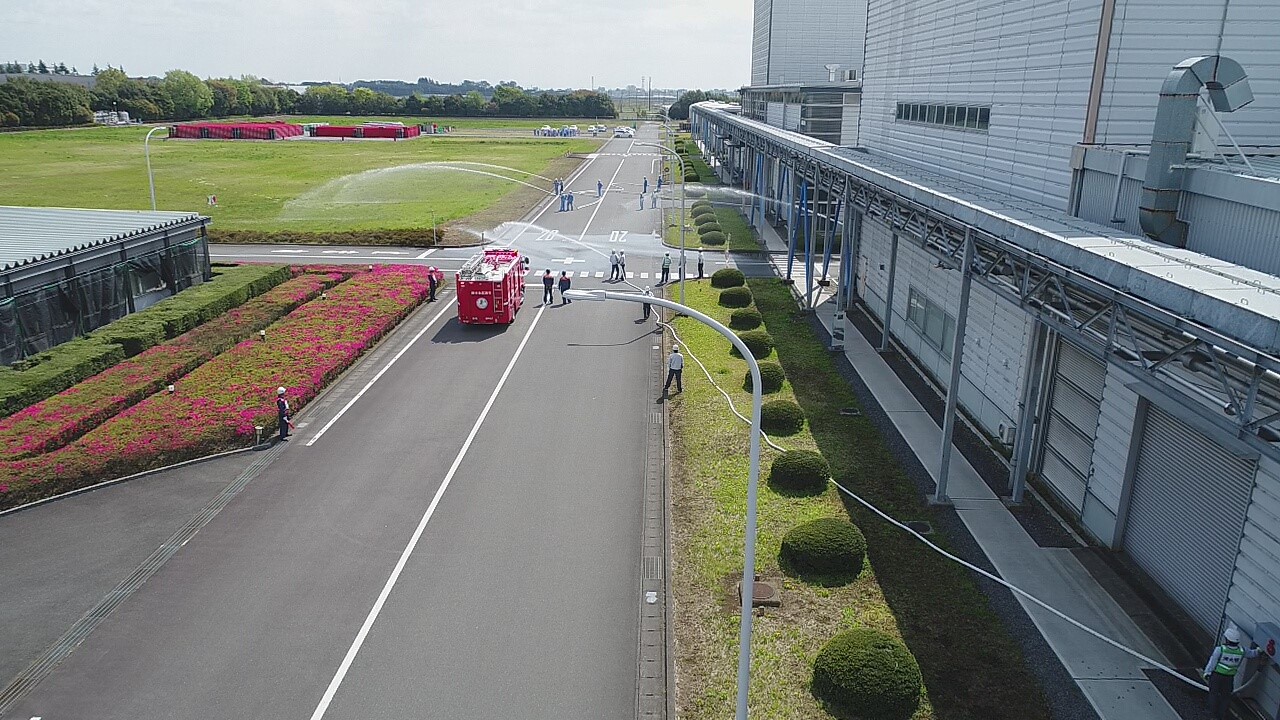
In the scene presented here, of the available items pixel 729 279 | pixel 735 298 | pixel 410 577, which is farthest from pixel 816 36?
pixel 410 577

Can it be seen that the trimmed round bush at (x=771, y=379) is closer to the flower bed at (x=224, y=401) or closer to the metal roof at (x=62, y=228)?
the flower bed at (x=224, y=401)

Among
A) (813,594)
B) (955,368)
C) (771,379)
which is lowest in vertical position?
(813,594)

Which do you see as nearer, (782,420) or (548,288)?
(782,420)

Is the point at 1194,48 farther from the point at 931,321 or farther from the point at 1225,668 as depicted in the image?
the point at 1225,668

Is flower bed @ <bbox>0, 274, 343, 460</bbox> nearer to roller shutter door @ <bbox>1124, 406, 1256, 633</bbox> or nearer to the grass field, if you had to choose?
the grass field

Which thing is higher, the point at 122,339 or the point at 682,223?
the point at 682,223

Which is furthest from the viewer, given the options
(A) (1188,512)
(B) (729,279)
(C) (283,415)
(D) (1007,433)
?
(B) (729,279)

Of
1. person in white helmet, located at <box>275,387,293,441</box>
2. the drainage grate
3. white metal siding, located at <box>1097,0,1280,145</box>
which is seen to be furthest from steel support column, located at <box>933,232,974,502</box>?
person in white helmet, located at <box>275,387,293,441</box>
